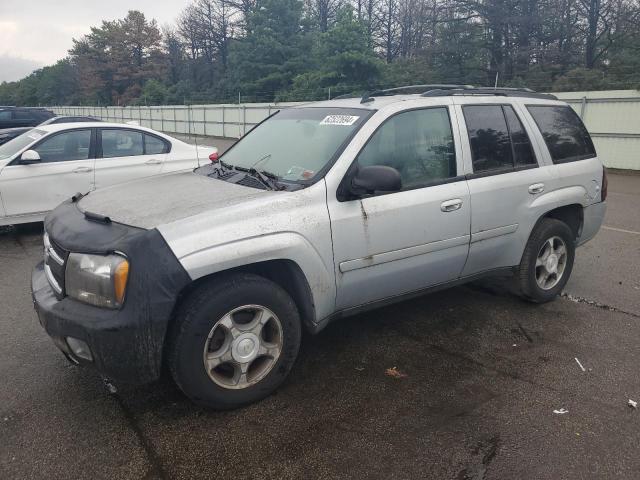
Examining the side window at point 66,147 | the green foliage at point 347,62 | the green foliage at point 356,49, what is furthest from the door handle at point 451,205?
the green foliage at point 347,62

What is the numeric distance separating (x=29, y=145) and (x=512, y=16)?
26089 mm

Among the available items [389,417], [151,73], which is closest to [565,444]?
[389,417]

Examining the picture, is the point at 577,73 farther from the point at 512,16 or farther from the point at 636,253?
the point at 636,253

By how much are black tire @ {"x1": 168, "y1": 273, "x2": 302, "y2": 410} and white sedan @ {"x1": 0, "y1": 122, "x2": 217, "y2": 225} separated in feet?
13.0

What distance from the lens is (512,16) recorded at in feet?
87.1

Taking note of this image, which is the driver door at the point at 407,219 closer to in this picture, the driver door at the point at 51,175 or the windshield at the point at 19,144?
the driver door at the point at 51,175

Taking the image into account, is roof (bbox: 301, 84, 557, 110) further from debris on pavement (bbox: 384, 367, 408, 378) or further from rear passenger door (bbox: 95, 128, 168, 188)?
rear passenger door (bbox: 95, 128, 168, 188)

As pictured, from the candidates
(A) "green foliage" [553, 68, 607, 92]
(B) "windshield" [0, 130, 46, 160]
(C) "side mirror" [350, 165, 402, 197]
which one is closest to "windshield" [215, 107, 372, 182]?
(C) "side mirror" [350, 165, 402, 197]

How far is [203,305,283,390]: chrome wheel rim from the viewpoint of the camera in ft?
9.43

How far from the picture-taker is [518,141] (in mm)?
4273

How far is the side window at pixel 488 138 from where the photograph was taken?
3.96 meters

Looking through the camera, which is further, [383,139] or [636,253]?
[636,253]

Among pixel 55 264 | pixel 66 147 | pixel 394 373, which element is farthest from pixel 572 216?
pixel 66 147

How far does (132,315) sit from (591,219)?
4.22 metres
